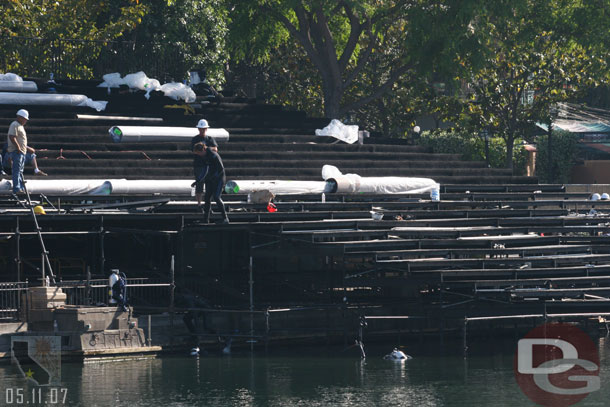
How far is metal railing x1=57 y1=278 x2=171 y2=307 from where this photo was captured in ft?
111

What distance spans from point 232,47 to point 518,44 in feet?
47.4

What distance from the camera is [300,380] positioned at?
29.3 meters

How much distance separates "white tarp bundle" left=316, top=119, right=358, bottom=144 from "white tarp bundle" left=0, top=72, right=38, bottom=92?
1183 cm

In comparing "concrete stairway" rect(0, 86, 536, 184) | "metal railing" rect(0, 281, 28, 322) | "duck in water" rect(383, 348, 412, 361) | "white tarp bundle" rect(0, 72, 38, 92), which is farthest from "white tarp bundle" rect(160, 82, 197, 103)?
"duck in water" rect(383, 348, 412, 361)

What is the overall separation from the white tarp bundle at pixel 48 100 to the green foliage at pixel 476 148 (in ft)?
76.0

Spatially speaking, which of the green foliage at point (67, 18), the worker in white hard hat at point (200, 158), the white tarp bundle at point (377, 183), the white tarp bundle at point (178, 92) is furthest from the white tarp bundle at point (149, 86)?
the worker in white hard hat at point (200, 158)

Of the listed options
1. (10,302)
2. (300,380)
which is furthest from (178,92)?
(300,380)

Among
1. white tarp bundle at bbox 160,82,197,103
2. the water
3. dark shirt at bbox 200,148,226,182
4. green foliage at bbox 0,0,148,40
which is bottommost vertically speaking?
the water

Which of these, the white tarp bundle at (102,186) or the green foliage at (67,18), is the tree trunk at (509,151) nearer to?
the green foliage at (67,18)

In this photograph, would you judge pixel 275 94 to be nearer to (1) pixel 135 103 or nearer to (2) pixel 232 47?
(2) pixel 232 47

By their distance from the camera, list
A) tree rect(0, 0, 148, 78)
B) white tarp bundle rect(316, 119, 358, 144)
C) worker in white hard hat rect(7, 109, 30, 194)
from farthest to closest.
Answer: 1. tree rect(0, 0, 148, 78)
2. white tarp bundle rect(316, 119, 358, 144)
3. worker in white hard hat rect(7, 109, 30, 194)

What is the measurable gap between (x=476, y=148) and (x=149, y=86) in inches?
840
